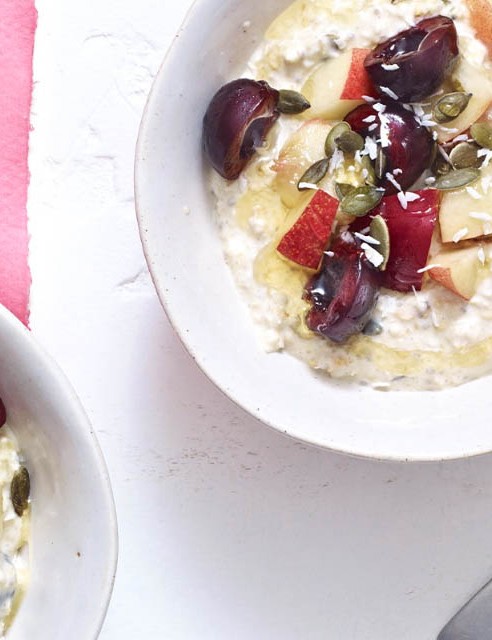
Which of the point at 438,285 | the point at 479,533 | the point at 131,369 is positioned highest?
the point at 438,285

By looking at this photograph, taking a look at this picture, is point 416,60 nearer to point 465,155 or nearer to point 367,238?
point 465,155

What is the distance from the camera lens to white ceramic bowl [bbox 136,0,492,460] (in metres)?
1.66

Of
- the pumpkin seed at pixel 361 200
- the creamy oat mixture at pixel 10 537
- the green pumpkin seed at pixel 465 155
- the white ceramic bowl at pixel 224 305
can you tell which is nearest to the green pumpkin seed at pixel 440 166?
the green pumpkin seed at pixel 465 155

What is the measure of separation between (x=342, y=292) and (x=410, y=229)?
16 centimetres

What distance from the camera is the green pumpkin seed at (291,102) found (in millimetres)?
1735

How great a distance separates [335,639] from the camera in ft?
6.53

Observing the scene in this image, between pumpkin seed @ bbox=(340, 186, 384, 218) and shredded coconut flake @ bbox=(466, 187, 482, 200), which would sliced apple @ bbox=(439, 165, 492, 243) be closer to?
shredded coconut flake @ bbox=(466, 187, 482, 200)

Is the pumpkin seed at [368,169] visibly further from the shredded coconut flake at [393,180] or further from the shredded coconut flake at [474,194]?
the shredded coconut flake at [474,194]

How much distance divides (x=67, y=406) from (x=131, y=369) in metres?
0.42

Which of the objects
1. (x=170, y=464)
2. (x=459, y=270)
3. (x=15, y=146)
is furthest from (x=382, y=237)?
(x=15, y=146)

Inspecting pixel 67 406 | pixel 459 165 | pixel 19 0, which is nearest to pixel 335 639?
pixel 67 406

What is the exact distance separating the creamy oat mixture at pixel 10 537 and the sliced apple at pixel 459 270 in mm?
762

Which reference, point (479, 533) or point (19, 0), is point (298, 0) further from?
point (479, 533)

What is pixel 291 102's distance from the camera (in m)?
1.74
